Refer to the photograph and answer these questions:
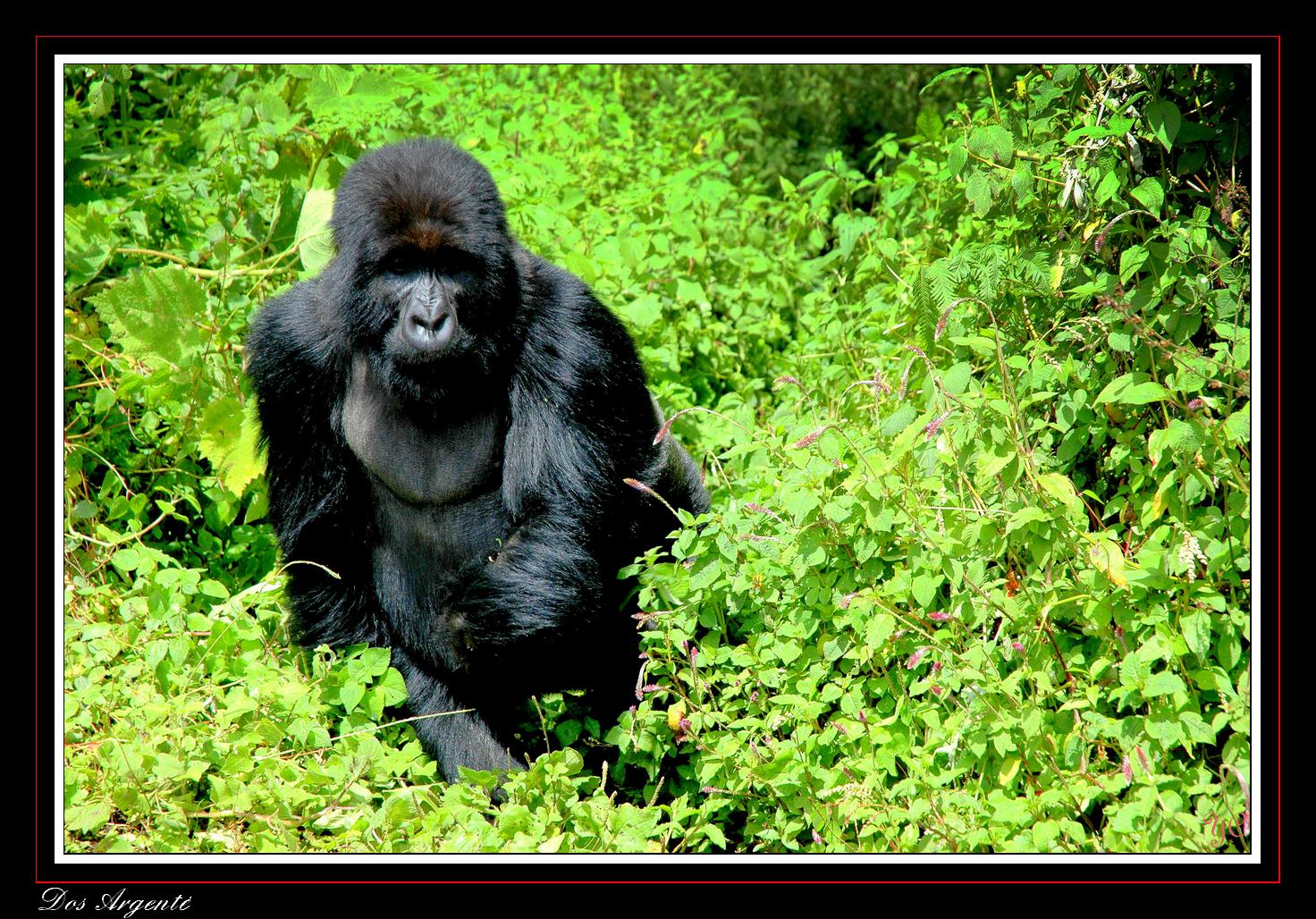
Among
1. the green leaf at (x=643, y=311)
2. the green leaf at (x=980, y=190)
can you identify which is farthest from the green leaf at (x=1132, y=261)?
the green leaf at (x=643, y=311)

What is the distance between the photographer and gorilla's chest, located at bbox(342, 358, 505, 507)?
11.9 feet

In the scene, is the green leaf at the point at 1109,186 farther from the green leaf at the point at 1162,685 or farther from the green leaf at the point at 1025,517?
the green leaf at the point at 1162,685

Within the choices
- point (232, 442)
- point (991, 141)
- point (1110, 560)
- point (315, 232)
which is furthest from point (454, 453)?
point (1110, 560)

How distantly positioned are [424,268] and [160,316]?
4.41 feet

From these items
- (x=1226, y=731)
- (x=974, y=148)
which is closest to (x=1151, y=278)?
(x=974, y=148)

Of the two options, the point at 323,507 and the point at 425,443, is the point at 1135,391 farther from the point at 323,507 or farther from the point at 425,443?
the point at 323,507

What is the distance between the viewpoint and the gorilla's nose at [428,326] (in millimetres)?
3279

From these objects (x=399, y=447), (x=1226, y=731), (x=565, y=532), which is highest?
(x=399, y=447)

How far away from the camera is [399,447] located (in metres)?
3.68

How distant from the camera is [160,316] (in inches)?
165

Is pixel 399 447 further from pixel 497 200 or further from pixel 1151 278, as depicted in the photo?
pixel 1151 278

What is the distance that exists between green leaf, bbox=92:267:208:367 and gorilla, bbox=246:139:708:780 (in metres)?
0.61

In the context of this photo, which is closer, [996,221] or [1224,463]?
[1224,463]

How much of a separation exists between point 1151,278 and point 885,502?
833 millimetres
